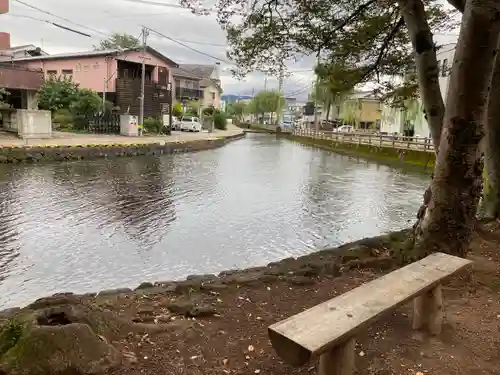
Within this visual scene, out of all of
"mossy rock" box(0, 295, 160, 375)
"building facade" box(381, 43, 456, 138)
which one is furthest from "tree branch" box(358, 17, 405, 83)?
"building facade" box(381, 43, 456, 138)

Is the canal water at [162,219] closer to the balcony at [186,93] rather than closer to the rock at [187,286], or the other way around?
the rock at [187,286]

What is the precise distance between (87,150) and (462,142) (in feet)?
56.3

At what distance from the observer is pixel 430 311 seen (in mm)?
→ 2859

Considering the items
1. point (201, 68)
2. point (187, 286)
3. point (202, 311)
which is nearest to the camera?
point (202, 311)

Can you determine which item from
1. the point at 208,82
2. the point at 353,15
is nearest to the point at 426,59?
the point at 353,15

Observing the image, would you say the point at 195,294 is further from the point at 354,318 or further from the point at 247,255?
the point at 247,255

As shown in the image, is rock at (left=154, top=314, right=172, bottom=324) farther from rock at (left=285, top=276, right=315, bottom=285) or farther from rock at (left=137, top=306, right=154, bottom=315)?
rock at (left=285, top=276, right=315, bottom=285)

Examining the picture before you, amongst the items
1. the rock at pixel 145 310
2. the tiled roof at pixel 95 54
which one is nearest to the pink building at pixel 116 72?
the tiled roof at pixel 95 54

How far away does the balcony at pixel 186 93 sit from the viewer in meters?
43.0

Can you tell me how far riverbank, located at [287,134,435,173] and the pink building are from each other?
43.4ft

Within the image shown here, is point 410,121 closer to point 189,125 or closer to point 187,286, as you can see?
point 189,125

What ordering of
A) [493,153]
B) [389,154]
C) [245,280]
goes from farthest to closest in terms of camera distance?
[389,154]
[493,153]
[245,280]

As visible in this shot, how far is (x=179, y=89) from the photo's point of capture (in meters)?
43.0

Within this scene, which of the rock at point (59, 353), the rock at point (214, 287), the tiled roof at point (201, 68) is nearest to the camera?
the rock at point (59, 353)
